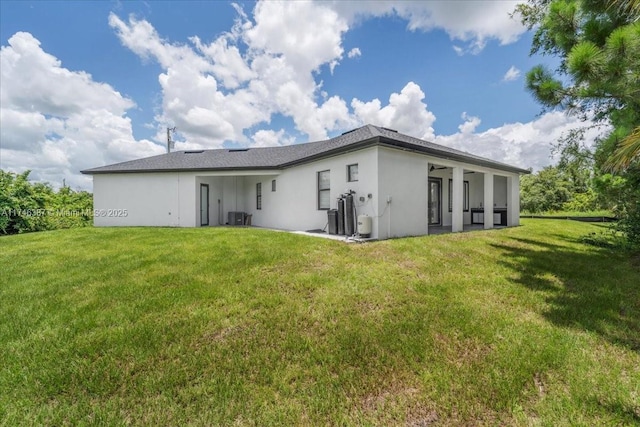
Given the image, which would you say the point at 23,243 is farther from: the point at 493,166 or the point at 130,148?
the point at 130,148

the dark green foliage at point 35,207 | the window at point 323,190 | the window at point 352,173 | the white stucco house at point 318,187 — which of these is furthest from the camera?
the dark green foliage at point 35,207

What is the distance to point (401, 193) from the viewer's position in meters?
8.58

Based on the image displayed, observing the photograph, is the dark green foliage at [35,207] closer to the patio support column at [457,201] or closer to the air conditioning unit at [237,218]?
the air conditioning unit at [237,218]

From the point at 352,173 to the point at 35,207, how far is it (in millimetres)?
15379

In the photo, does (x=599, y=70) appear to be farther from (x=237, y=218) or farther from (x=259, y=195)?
(x=237, y=218)

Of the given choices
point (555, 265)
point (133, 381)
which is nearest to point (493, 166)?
point (555, 265)

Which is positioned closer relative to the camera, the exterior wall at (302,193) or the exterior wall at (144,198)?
the exterior wall at (302,193)

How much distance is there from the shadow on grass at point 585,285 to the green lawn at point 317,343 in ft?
0.14

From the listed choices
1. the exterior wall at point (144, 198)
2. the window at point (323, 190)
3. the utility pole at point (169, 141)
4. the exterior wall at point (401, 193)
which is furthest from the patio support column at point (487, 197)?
the utility pole at point (169, 141)

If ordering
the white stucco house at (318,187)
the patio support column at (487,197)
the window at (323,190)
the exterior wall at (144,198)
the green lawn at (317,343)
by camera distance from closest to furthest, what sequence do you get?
1. the green lawn at (317,343)
2. the white stucco house at (318,187)
3. the window at (323,190)
4. the patio support column at (487,197)
5. the exterior wall at (144,198)

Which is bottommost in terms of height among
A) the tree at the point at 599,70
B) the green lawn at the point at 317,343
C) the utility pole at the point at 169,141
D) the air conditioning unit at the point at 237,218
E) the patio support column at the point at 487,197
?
the green lawn at the point at 317,343

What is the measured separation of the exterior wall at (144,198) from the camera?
13156 mm

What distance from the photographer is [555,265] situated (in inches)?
236

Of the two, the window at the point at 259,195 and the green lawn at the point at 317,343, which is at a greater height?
the window at the point at 259,195
